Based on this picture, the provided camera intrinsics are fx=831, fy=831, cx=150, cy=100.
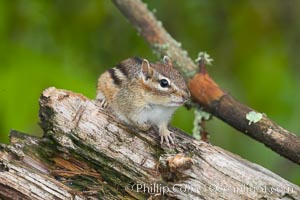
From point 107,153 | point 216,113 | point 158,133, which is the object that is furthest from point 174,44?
point 107,153

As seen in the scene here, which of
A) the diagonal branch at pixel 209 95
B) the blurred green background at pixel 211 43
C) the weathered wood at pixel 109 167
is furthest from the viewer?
the blurred green background at pixel 211 43

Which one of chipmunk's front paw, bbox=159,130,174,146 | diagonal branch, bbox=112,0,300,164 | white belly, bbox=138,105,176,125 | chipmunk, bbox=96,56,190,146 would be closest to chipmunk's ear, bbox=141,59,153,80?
chipmunk, bbox=96,56,190,146

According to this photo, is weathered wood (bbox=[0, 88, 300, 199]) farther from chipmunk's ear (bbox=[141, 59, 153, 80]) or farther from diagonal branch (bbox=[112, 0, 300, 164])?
chipmunk's ear (bbox=[141, 59, 153, 80])

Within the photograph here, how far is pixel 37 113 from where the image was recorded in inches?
176

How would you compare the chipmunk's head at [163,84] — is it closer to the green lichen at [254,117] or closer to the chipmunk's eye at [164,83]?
the chipmunk's eye at [164,83]

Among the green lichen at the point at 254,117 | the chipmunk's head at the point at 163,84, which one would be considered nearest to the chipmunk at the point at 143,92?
the chipmunk's head at the point at 163,84

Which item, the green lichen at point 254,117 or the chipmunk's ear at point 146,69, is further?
the chipmunk's ear at point 146,69

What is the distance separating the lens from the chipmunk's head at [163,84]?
470 cm

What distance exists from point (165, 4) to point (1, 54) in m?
1.57

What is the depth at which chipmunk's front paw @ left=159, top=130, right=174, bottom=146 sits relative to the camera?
14.1ft

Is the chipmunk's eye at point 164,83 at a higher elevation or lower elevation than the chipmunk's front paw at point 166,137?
higher

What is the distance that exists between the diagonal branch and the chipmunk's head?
0.23m

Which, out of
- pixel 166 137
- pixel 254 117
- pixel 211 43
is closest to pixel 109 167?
pixel 166 137

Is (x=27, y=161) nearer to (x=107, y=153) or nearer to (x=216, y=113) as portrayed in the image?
(x=107, y=153)
